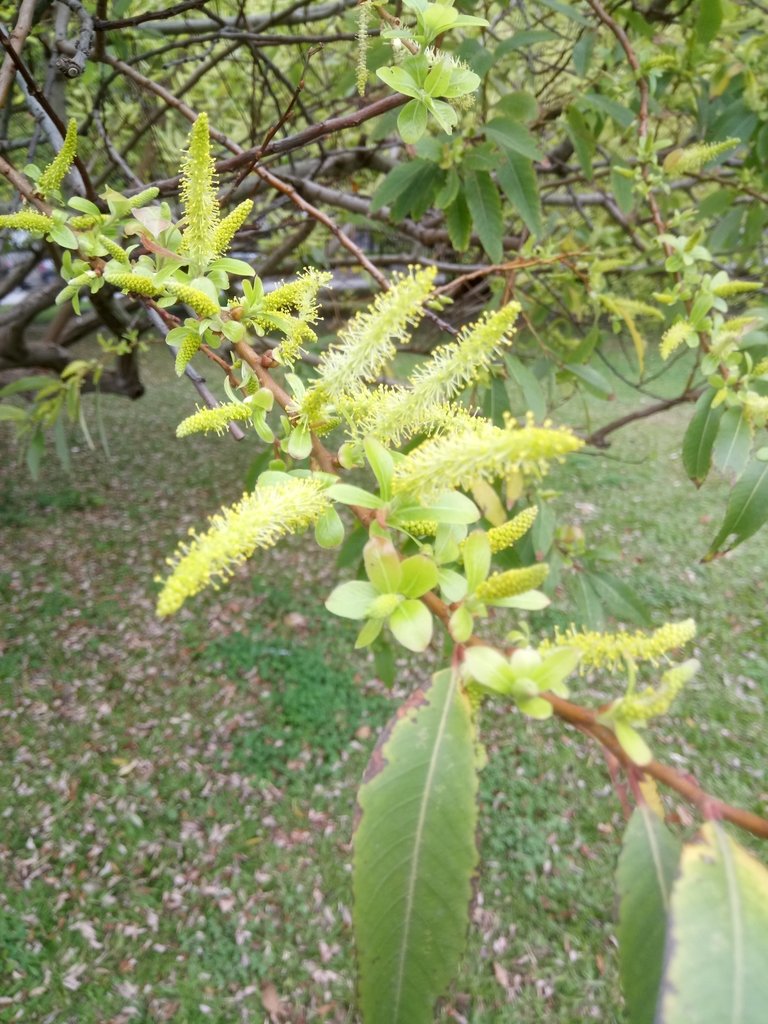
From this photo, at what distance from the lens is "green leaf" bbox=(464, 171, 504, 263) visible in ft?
4.64

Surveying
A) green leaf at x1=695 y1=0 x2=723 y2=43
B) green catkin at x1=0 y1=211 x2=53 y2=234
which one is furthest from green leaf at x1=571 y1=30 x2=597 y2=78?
green catkin at x1=0 y1=211 x2=53 y2=234

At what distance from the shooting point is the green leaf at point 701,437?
1.12 meters

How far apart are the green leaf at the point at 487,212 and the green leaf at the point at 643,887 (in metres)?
1.23

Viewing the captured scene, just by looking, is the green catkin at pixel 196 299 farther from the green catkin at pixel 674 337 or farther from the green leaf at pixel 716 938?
the green catkin at pixel 674 337

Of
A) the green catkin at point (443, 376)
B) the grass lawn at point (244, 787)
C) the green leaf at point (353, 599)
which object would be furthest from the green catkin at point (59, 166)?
the grass lawn at point (244, 787)

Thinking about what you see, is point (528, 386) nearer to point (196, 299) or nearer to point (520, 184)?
point (520, 184)

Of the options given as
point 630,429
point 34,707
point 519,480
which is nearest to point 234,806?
point 34,707

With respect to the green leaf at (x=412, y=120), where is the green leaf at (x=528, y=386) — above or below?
below

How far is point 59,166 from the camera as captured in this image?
0.67 meters

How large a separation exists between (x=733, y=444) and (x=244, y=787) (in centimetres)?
246

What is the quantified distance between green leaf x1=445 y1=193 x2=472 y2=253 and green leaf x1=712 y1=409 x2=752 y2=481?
2.73 ft

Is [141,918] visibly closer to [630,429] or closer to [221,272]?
[221,272]

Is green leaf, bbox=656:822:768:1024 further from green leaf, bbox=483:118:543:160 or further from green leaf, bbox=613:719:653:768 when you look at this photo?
green leaf, bbox=483:118:543:160

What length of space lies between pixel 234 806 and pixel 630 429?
231 inches
